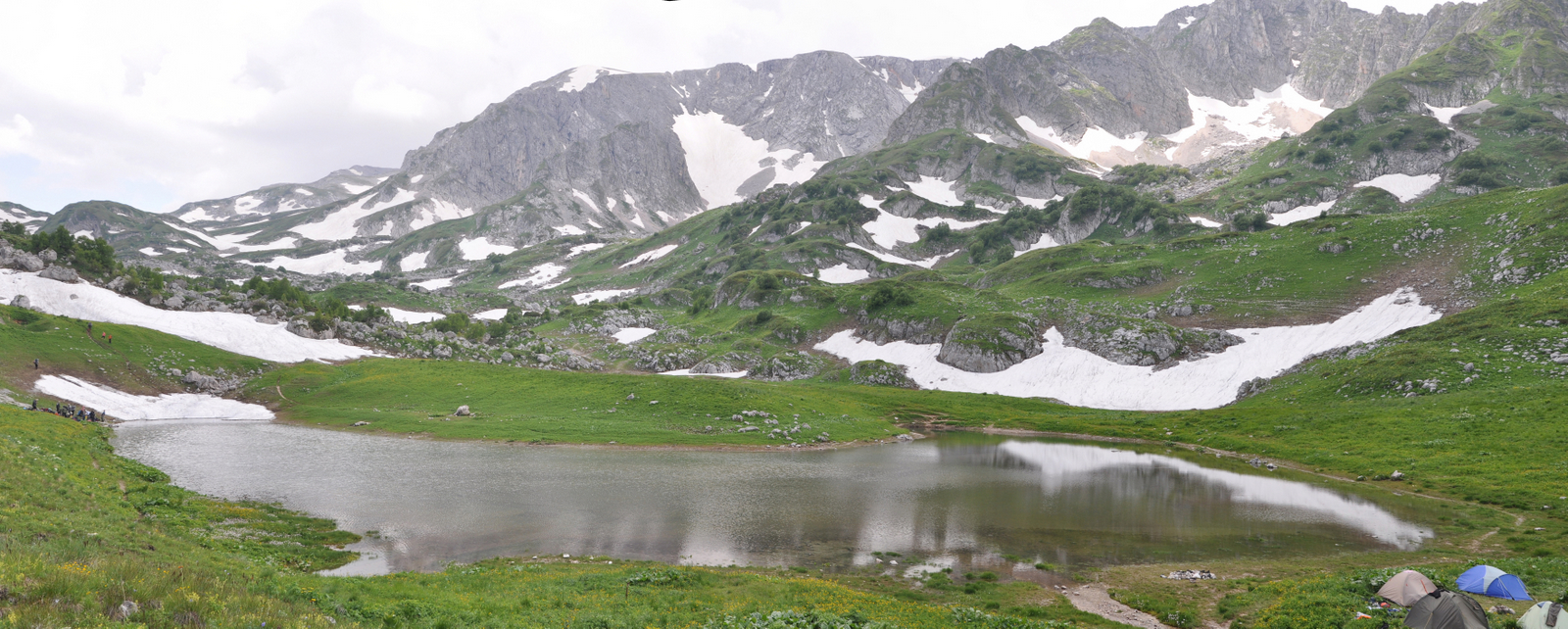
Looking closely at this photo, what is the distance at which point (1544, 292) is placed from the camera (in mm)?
69062

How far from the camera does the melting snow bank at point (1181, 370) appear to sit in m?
80.7

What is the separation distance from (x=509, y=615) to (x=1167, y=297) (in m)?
118

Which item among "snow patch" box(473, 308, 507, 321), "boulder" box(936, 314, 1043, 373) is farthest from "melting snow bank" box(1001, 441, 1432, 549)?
"snow patch" box(473, 308, 507, 321)

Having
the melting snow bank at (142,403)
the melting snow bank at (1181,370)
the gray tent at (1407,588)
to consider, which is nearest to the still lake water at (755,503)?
the melting snow bank at (142,403)

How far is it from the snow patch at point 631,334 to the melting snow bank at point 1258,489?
313ft

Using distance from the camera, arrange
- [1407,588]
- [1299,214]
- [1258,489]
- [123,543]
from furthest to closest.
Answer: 1. [1299,214]
2. [1258,489]
3. [1407,588]
4. [123,543]

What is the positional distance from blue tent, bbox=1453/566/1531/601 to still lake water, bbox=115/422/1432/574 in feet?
30.7

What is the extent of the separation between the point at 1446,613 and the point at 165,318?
113788mm

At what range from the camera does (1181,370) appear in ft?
284

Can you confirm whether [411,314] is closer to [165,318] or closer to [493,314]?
[493,314]

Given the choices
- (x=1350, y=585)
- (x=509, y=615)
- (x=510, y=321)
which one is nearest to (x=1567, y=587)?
(x=1350, y=585)

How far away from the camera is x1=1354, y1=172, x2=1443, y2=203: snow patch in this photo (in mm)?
168500

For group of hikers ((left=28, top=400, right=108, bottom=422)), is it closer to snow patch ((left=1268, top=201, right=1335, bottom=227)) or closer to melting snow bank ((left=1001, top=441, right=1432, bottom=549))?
melting snow bank ((left=1001, top=441, right=1432, bottom=549))

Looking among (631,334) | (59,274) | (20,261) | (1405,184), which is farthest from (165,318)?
(1405,184)
